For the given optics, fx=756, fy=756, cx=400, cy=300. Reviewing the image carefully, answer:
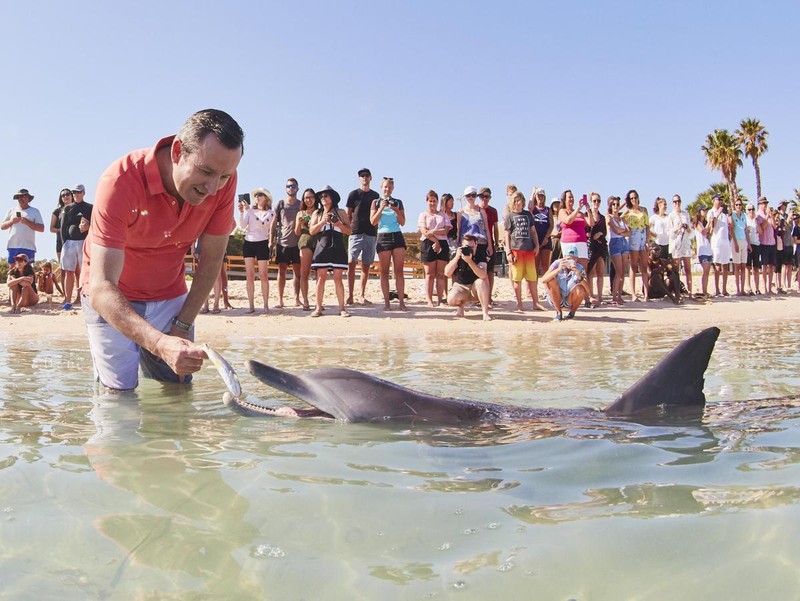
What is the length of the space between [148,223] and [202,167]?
2.35 feet

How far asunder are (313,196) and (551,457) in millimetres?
8953

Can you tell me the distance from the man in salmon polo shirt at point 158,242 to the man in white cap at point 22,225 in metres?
8.58

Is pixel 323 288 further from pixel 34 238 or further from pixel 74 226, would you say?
pixel 34 238

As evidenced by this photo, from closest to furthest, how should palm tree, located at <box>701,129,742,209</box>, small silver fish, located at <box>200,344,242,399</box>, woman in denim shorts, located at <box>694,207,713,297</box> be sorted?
small silver fish, located at <box>200,344,242,399</box> < woman in denim shorts, located at <box>694,207,713,297</box> < palm tree, located at <box>701,129,742,209</box>

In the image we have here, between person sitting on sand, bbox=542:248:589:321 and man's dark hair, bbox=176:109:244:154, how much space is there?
828cm

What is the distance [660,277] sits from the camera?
14414 mm

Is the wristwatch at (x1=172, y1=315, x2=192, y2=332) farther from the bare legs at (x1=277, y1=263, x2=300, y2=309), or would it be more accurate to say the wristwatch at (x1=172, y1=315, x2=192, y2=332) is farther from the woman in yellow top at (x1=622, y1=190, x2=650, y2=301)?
the woman in yellow top at (x1=622, y1=190, x2=650, y2=301)

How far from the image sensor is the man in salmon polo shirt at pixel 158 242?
3.71m

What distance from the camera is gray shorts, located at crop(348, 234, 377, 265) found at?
1196 cm

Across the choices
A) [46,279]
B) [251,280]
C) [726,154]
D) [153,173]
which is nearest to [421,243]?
[251,280]

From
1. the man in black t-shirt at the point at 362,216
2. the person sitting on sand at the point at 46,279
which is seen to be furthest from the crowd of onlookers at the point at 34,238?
the man in black t-shirt at the point at 362,216

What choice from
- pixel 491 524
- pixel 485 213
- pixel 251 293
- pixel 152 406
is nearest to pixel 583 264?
pixel 485 213

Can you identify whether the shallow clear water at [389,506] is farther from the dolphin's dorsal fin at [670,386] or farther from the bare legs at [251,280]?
the bare legs at [251,280]

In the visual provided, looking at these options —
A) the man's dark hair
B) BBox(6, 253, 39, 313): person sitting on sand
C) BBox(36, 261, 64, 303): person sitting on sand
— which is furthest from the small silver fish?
BBox(36, 261, 64, 303): person sitting on sand
